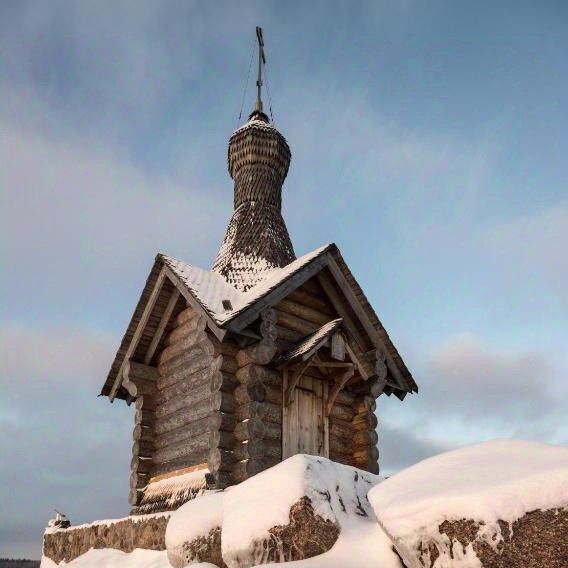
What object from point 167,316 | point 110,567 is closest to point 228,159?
point 167,316

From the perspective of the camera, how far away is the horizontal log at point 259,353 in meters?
11.2

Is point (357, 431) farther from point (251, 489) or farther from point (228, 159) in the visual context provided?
point (228, 159)

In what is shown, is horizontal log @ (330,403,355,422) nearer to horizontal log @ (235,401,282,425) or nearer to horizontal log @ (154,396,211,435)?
horizontal log @ (235,401,282,425)

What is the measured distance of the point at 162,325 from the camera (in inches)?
532

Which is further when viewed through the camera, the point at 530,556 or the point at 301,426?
the point at 301,426

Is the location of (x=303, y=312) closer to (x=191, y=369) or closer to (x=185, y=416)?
(x=191, y=369)

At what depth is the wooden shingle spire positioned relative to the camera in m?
14.9

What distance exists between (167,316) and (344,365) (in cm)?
414

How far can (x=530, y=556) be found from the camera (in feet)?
13.8

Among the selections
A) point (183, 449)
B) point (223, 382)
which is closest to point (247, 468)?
point (223, 382)

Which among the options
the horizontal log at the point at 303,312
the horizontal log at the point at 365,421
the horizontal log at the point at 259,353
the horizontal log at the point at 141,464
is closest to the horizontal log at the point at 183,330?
the horizontal log at the point at 259,353

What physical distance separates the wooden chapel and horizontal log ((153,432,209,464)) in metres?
0.04

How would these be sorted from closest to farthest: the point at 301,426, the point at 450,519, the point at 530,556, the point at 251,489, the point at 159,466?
the point at 530,556
the point at 450,519
the point at 251,489
the point at 301,426
the point at 159,466

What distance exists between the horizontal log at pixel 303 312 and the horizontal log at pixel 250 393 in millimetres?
2014
